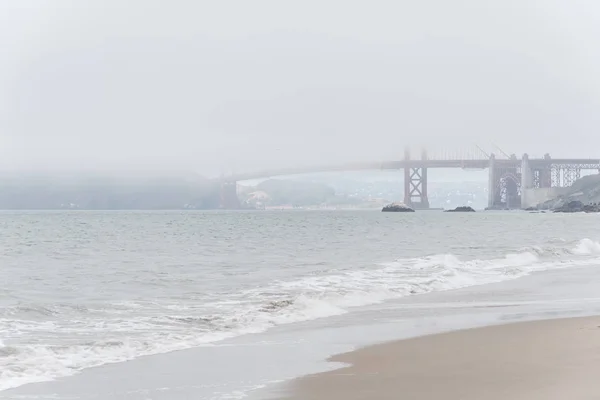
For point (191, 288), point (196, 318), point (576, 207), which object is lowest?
point (576, 207)

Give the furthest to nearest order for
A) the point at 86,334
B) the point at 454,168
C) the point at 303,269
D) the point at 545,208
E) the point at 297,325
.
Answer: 1. the point at 545,208
2. the point at 454,168
3. the point at 303,269
4. the point at 297,325
5. the point at 86,334

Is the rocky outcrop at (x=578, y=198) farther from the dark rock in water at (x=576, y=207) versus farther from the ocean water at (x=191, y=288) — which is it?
the ocean water at (x=191, y=288)

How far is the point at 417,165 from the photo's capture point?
9756 cm

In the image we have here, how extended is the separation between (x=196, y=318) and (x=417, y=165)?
3496 inches

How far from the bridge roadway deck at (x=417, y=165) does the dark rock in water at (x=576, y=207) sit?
7.12 metres

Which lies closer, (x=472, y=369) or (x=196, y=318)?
(x=472, y=369)

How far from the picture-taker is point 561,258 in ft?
78.3

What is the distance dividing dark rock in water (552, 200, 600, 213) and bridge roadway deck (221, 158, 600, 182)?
7.12 metres

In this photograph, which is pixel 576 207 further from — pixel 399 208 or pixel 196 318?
pixel 196 318

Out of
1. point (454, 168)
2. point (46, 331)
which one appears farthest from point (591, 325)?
point (454, 168)

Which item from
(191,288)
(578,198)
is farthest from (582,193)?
(191,288)

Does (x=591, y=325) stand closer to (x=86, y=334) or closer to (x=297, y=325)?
(x=297, y=325)

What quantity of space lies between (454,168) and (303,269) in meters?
88.0

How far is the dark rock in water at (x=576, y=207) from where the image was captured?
11325cm
